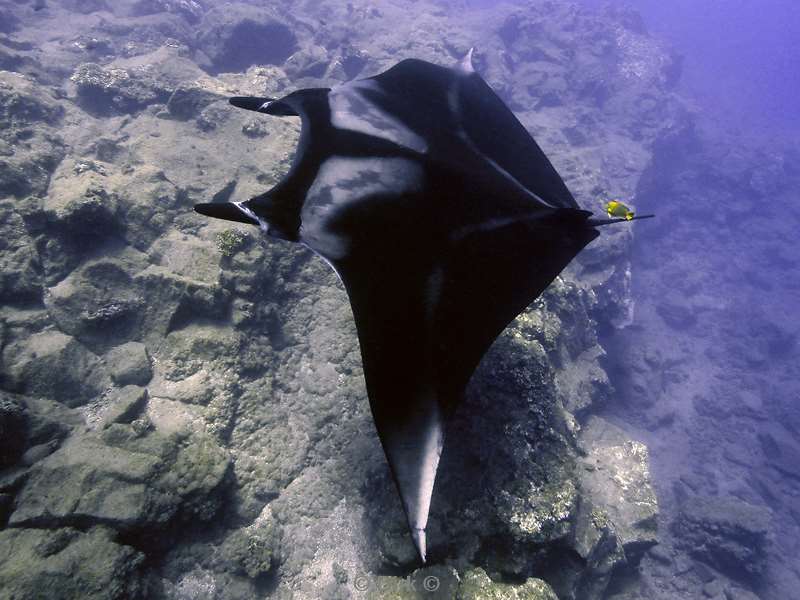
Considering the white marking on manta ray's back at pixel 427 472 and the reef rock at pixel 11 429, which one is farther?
the reef rock at pixel 11 429

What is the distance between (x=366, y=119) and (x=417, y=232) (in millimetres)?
1001

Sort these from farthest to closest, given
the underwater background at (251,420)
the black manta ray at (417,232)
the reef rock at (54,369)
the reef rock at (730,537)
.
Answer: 1. the reef rock at (730,537)
2. the reef rock at (54,369)
3. the underwater background at (251,420)
4. the black manta ray at (417,232)

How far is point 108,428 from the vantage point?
3535mm

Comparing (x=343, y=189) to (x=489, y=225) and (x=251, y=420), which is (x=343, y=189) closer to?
(x=489, y=225)

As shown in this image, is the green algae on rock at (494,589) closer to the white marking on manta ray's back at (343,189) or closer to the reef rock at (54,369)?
the white marking on manta ray's back at (343,189)

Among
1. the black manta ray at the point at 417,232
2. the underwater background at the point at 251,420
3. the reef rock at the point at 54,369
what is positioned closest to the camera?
the black manta ray at the point at 417,232

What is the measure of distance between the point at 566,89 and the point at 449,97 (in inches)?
862

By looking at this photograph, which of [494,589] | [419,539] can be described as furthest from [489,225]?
[494,589]

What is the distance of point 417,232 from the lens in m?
1.98

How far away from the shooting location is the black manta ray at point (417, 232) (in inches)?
57.3

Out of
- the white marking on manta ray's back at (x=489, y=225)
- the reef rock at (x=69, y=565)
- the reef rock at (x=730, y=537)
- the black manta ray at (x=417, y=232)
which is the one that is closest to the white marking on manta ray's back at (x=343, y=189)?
the black manta ray at (x=417, y=232)

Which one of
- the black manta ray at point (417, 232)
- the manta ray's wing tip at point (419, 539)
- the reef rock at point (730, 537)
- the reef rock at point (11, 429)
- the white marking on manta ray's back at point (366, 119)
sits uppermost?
the white marking on manta ray's back at point (366, 119)

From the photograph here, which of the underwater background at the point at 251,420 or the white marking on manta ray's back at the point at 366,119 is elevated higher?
the white marking on manta ray's back at the point at 366,119

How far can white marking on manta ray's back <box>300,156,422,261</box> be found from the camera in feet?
6.37
